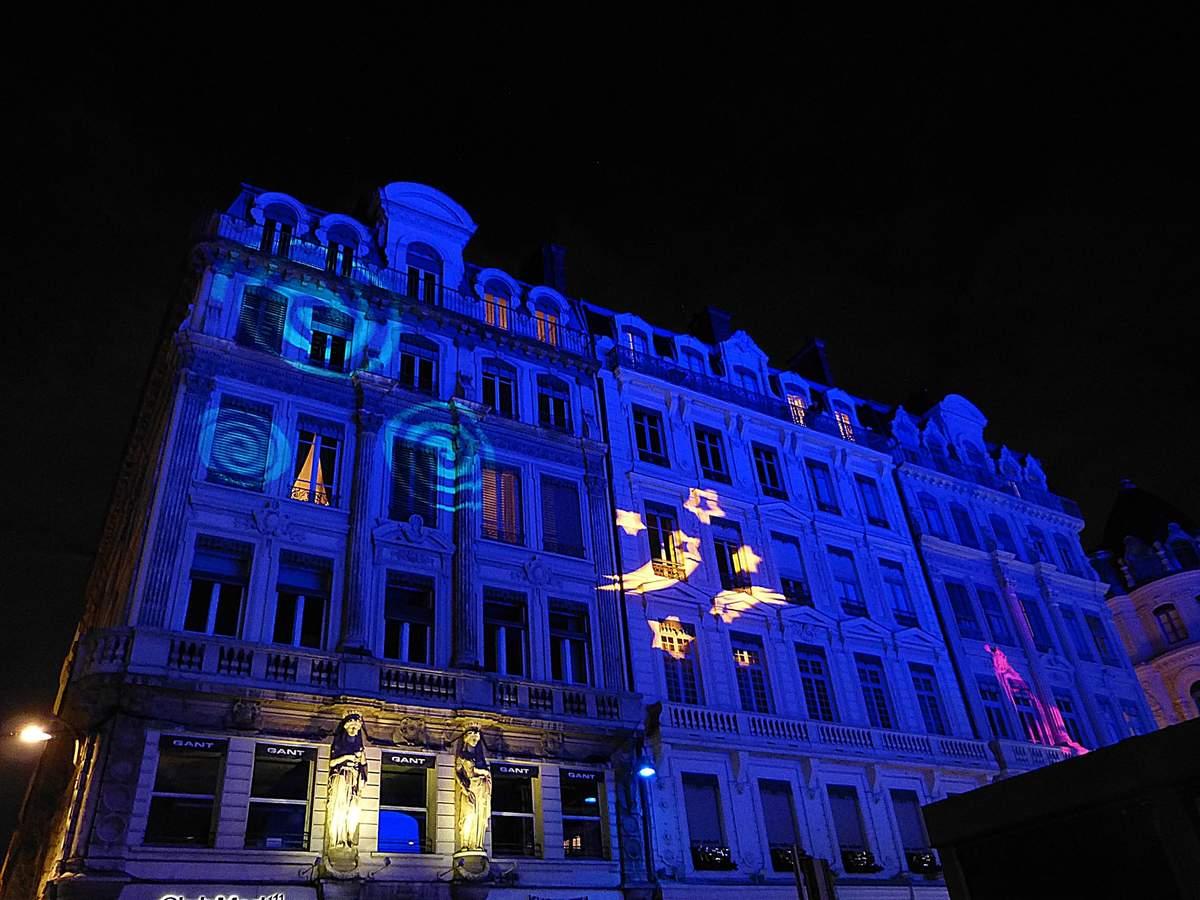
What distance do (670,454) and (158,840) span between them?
1860 cm

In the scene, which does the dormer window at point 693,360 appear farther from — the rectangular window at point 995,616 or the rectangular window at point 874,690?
the rectangular window at point 995,616

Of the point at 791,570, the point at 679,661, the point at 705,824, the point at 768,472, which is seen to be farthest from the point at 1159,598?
the point at 705,824

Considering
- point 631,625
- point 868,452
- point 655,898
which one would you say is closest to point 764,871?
point 655,898

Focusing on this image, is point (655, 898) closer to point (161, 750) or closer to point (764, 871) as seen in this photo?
point (764, 871)

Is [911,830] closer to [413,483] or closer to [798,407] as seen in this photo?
[798,407]

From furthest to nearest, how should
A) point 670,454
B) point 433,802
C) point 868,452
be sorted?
point 868,452 < point 670,454 < point 433,802

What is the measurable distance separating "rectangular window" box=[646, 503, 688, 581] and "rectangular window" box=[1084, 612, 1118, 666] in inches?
856

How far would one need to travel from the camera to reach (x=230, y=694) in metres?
17.9

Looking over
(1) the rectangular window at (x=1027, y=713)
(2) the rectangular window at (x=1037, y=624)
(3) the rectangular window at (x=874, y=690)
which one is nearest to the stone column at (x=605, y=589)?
(3) the rectangular window at (x=874, y=690)

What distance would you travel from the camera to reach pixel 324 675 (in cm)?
1923

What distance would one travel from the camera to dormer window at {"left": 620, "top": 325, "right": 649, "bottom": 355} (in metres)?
32.5

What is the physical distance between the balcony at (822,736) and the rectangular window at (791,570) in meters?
4.31

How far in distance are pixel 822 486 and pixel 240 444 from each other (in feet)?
68.4

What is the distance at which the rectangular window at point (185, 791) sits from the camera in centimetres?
1677
